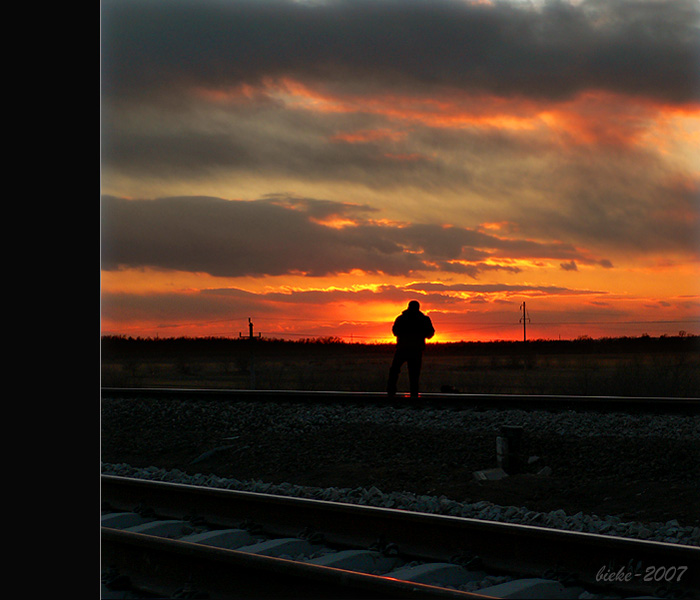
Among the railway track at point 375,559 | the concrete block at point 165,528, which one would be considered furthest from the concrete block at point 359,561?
the concrete block at point 165,528

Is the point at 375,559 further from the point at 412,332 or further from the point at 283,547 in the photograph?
the point at 412,332

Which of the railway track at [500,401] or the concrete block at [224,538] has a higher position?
the railway track at [500,401]

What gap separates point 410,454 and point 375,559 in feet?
16.1

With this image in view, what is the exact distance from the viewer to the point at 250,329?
25.4 m

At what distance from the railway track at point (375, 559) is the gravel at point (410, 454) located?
1.23m

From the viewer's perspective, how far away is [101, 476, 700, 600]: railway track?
4.69m

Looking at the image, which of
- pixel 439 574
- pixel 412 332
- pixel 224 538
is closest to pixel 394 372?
pixel 412 332

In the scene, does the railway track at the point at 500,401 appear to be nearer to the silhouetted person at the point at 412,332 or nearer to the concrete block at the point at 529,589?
the silhouetted person at the point at 412,332

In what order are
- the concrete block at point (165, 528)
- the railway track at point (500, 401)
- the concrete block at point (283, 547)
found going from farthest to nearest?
the railway track at point (500, 401), the concrete block at point (165, 528), the concrete block at point (283, 547)

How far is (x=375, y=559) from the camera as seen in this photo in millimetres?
5508

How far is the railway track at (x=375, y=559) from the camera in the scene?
4.69 meters
